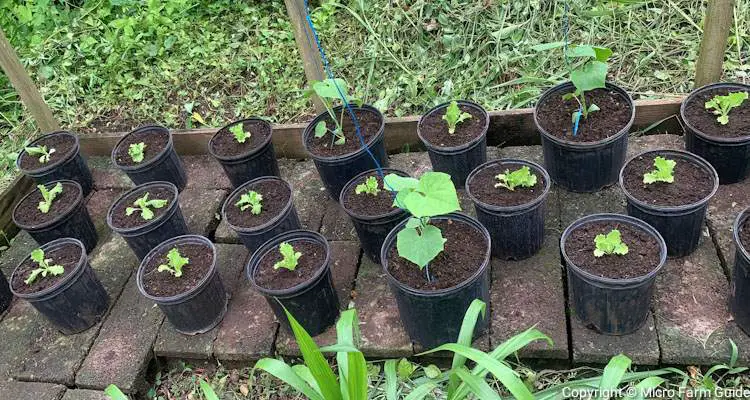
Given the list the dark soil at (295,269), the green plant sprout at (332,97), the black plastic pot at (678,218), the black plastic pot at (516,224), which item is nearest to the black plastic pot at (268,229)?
the dark soil at (295,269)

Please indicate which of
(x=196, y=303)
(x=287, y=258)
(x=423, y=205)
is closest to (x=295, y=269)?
(x=287, y=258)

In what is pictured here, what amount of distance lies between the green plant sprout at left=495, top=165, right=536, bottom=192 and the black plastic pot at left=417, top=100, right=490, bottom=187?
0.97 ft

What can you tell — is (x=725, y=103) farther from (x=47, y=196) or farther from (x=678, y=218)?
(x=47, y=196)

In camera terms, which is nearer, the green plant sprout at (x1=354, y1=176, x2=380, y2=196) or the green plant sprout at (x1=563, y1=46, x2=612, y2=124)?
the green plant sprout at (x1=563, y1=46, x2=612, y2=124)

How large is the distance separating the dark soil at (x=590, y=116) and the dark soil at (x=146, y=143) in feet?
6.05

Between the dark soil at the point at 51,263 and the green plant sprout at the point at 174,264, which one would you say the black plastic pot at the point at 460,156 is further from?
the dark soil at the point at 51,263

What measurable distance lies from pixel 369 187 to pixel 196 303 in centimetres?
80

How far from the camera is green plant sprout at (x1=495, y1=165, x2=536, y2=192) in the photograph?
7.54 feet

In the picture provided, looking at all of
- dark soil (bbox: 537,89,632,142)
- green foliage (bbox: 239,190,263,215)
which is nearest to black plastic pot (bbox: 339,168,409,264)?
green foliage (bbox: 239,190,263,215)

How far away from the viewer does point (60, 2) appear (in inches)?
179

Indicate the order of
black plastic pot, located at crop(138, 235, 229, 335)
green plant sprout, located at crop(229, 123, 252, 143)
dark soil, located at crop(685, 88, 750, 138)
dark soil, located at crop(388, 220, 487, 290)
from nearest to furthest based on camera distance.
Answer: dark soil, located at crop(388, 220, 487, 290) → black plastic pot, located at crop(138, 235, 229, 335) → dark soil, located at crop(685, 88, 750, 138) → green plant sprout, located at crop(229, 123, 252, 143)

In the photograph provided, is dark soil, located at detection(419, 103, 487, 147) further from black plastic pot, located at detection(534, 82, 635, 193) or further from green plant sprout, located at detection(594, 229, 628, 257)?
green plant sprout, located at detection(594, 229, 628, 257)

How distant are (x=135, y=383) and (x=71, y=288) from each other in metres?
0.47

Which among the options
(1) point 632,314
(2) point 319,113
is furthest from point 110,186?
(1) point 632,314
